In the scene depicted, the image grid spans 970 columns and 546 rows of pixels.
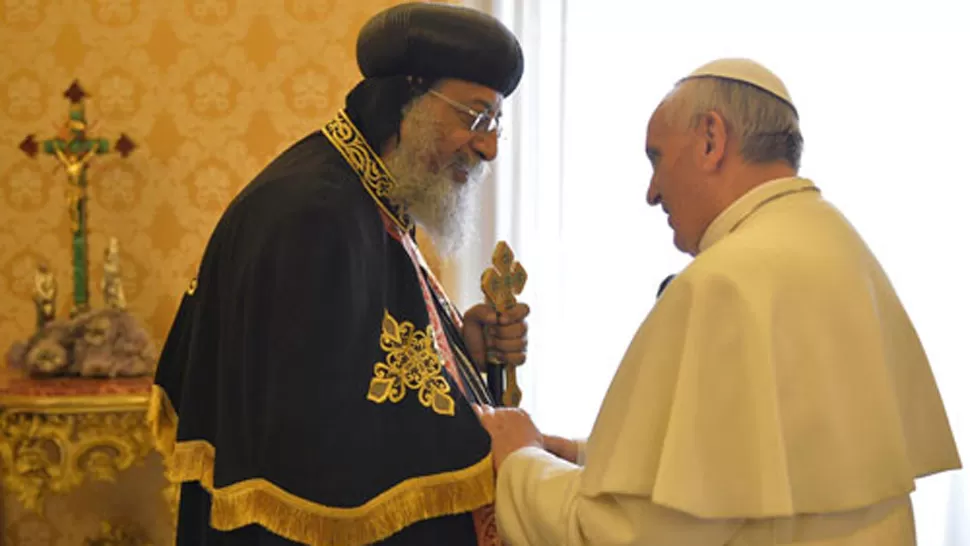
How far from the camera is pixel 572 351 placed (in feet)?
13.6

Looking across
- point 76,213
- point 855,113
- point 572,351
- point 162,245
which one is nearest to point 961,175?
point 855,113

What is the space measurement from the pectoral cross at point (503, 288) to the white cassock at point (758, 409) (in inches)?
28.6

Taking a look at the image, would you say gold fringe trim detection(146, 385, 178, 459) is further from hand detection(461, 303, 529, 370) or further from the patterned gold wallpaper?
the patterned gold wallpaper

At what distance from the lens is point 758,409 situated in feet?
5.06

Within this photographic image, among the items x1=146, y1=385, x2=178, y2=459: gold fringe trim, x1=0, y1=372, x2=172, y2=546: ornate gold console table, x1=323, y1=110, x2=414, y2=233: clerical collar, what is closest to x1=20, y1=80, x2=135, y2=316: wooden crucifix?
x1=0, y1=372, x2=172, y2=546: ornate gold console table

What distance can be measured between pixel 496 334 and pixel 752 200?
3.02ft

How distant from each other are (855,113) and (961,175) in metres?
0.51

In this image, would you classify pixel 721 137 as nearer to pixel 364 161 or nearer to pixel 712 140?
pixel 712 140

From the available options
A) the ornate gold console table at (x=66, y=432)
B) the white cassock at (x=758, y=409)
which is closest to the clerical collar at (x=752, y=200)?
the white cassock at (x=758, y=409)

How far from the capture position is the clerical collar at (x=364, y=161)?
Result: 2.16 metres

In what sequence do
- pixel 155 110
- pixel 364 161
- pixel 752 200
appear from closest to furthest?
pixel 752 200, pixel 364 161, pixel 155 110

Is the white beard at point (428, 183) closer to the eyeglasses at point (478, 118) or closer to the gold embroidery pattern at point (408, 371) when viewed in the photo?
the eyeglasses at point (478, 118)

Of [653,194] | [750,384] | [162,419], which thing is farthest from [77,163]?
[750,384]

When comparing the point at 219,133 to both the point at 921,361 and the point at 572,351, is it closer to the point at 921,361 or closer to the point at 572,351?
the point at 572,351
